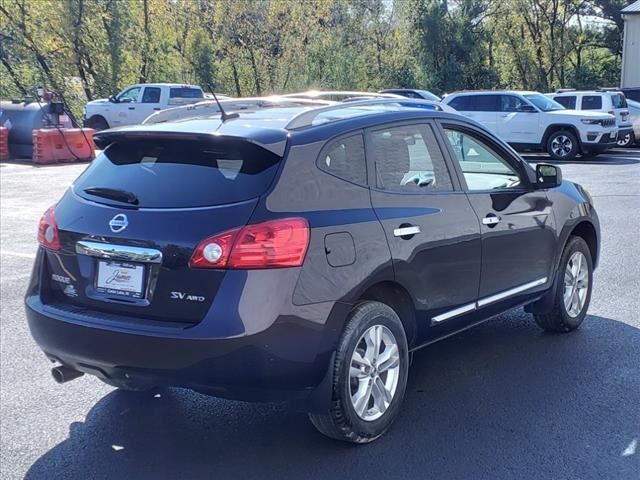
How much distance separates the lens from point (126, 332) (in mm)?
3715

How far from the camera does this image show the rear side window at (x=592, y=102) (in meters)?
21.6

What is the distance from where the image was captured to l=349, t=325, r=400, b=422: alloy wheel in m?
4.07

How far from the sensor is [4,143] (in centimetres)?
2155

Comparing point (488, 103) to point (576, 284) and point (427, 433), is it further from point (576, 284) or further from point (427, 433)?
point (427, 433)

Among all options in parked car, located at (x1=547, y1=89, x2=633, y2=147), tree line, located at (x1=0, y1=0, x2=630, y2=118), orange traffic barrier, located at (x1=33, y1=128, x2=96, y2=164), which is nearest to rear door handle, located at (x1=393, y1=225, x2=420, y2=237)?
orange traffic barrier, located at (x1=33, y1=128, x2=96, y2=164)

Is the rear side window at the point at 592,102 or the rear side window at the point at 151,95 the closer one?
the rear side window at the point at 592,102

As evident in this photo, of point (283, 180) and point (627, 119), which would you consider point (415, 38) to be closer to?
point (627, 119)

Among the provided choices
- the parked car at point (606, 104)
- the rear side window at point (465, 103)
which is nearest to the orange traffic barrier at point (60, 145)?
the rear side window at point (465, 103)

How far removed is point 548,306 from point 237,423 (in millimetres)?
2572

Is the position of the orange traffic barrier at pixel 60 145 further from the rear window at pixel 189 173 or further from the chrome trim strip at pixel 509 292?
the rear window at pixel 189 173

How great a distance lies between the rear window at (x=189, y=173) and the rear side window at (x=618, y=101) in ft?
65.0

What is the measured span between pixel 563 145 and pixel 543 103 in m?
1.33

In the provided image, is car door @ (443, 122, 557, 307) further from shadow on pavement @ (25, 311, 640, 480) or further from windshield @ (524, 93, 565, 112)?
windshield @ (524, 93, 565, 112)

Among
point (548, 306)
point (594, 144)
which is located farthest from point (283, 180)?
point (594, 144)
